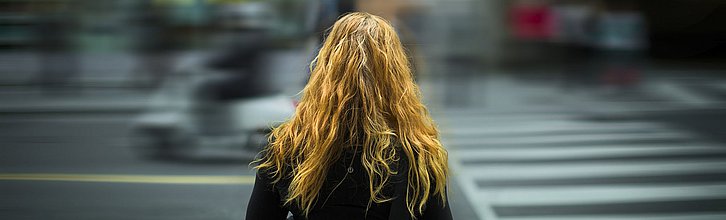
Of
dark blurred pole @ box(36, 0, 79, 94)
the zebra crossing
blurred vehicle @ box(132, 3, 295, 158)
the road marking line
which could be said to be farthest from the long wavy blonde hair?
the road marking line

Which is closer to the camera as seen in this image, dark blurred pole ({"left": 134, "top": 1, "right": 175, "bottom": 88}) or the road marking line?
dark blurred pole ({"left": 134, "top": 1, "right": 175, "bottom": 88})

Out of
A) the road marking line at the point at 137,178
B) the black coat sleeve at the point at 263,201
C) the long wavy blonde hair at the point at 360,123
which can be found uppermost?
the long wavy blonde hair at the point at 360,123

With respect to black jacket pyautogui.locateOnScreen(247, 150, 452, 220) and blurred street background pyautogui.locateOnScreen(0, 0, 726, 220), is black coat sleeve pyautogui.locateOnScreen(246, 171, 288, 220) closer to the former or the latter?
black jacket pyautogui.locateOnScreen(247, 150, 452, 220)

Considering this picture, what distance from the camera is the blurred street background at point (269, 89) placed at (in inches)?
185

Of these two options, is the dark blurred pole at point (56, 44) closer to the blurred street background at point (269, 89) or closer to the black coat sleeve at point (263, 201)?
the blurred street background at point (269, 89)

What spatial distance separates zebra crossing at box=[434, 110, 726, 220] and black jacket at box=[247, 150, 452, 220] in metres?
3.20

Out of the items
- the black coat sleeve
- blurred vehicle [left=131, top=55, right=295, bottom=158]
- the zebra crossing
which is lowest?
the zebra crossing

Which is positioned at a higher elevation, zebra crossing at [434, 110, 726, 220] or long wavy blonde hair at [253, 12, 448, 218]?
long wavy blonde hair at [253, 12, 448, 218]

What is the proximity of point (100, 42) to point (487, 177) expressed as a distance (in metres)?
2.72

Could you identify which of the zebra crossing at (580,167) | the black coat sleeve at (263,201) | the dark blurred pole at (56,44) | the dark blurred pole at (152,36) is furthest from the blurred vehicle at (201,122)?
the black coat sleeve at (263,201)

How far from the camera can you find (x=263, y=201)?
162 centimetres

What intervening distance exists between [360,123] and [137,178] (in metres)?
3.94

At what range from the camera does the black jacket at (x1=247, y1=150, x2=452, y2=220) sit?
1.59m

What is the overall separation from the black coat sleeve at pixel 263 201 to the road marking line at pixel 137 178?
3701 mm
